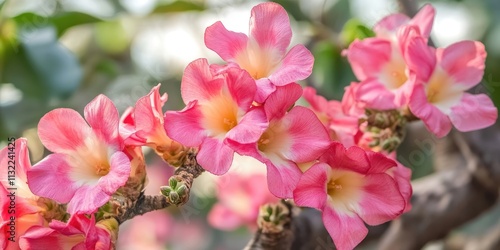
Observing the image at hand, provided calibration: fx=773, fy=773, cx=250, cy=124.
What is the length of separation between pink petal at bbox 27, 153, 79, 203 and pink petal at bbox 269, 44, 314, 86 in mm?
190

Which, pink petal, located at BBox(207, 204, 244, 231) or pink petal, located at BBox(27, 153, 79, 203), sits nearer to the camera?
pink petal, located at BBox(27, 153, 79, 203)

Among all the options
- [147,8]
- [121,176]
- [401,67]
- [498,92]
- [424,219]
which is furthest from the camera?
[147,8]

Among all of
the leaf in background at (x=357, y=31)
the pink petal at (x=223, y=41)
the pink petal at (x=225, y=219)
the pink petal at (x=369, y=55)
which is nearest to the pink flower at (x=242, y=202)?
the pink petal at (x=225, y=219)

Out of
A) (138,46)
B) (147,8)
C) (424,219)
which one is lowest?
(424,219)

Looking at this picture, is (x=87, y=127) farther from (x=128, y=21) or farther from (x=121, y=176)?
(x=128, y=21)

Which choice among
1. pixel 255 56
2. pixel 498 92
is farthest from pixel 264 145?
pixel 498 92

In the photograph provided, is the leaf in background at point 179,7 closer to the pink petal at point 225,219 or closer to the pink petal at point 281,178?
the pink petal at point 225,219

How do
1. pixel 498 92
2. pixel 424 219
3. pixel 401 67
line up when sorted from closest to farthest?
1. pixel 401 67
2. pixel 424 219
3. pixel 498 92

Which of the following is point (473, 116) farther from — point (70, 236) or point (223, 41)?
point (70, 236)

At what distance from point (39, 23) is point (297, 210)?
530 millimetres

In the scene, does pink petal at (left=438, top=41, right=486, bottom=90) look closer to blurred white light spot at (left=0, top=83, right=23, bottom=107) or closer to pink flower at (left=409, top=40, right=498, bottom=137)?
pink flower at (left=409, top=40, right=498, bottom=137)

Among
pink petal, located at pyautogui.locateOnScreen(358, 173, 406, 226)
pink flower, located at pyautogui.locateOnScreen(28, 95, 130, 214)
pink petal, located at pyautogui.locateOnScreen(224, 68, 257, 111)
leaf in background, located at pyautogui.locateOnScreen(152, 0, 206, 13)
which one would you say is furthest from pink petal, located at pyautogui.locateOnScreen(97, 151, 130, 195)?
leaf in background, located at pyautogui.locateOnScreen(152, 0, 206, 13)

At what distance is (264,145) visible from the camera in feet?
2.16

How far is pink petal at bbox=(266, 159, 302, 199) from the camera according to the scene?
0.62 metres
